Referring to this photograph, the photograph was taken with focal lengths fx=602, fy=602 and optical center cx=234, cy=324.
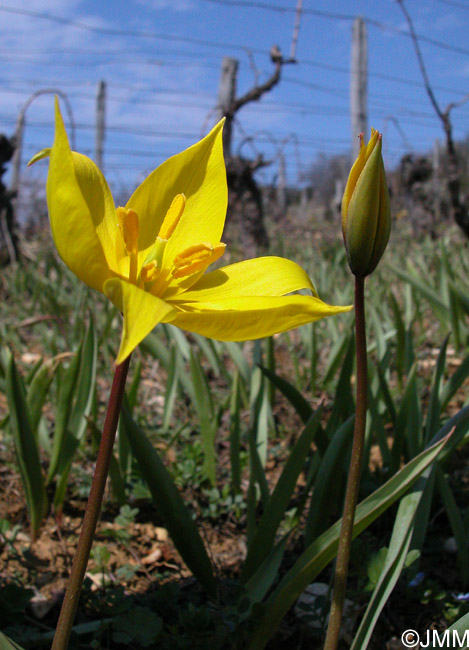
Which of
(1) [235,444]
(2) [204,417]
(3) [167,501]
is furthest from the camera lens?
(2) [204,417]

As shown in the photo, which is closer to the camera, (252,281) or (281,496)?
(252,281)

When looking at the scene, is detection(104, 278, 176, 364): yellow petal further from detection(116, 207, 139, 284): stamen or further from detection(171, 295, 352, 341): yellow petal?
detection(116, 207, 139, 284): stamen

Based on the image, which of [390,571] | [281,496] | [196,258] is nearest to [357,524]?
[390,571]

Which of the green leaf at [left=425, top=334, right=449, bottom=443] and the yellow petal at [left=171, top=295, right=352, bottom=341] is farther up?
the yellow petal at [left=171, top=295, right=352, bottom=341]

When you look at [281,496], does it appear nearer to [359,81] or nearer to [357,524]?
[357,524]

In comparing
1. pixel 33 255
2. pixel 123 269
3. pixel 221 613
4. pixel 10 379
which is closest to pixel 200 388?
pixel 10 379

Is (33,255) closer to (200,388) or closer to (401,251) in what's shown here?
(401,251)

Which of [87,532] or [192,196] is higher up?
[192,196]

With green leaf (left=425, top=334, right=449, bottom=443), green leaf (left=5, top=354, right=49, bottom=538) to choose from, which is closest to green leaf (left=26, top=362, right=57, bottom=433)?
green leaf (left=5, top=354, right=49, bottom=538)
